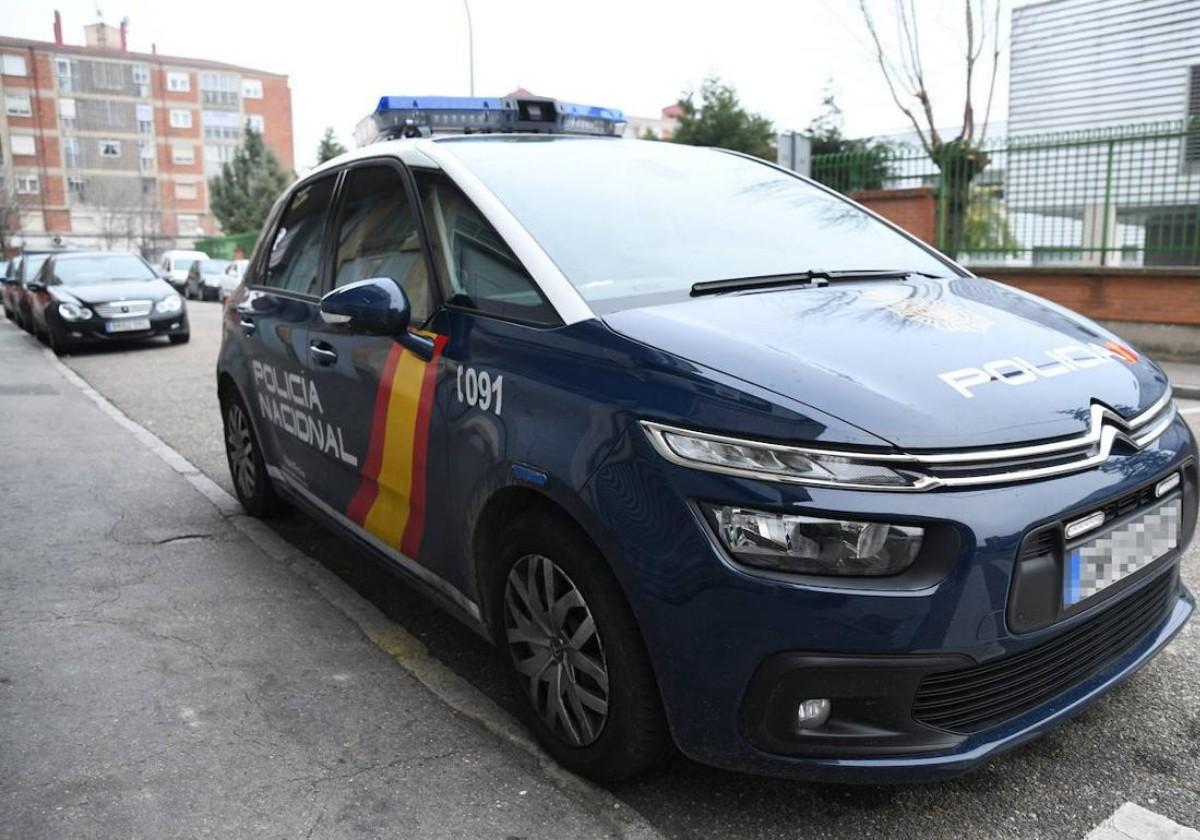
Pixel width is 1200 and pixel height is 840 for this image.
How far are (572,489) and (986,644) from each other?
0.93 m

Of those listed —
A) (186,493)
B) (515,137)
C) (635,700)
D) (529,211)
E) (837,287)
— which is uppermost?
(515,137)

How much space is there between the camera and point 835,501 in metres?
2.00

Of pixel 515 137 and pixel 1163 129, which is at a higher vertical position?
pixel 1163 129

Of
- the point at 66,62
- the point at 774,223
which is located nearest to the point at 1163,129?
the point at 774,223

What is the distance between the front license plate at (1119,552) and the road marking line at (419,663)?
3.59 feet

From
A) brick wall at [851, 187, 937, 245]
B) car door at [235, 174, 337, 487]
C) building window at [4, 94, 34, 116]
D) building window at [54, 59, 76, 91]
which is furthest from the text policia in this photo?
building window at [54, 59, 76, 91]

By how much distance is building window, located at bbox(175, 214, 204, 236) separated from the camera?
259 feet

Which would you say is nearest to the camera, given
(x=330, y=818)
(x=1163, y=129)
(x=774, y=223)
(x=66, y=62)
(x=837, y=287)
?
(x=330, y=818)

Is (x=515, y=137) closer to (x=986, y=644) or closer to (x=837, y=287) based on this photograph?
(x=837, y=287)

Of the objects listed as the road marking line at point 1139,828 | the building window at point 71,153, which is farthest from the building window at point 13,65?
the road marking line at point 1139,828

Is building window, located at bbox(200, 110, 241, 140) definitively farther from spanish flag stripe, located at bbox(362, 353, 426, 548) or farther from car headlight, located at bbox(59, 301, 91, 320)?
spanish flag stripe, located at bbox(362, 353, 426, 548)

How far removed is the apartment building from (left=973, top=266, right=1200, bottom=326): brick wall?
7110 centimetres

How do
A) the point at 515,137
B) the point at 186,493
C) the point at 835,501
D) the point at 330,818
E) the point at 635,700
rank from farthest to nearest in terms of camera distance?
the point at 186,493 → the point at 515,137 → the point at 330,818 → the point at 635,700 → the point at 835,501

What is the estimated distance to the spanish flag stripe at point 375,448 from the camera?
A: 318 centimetres
